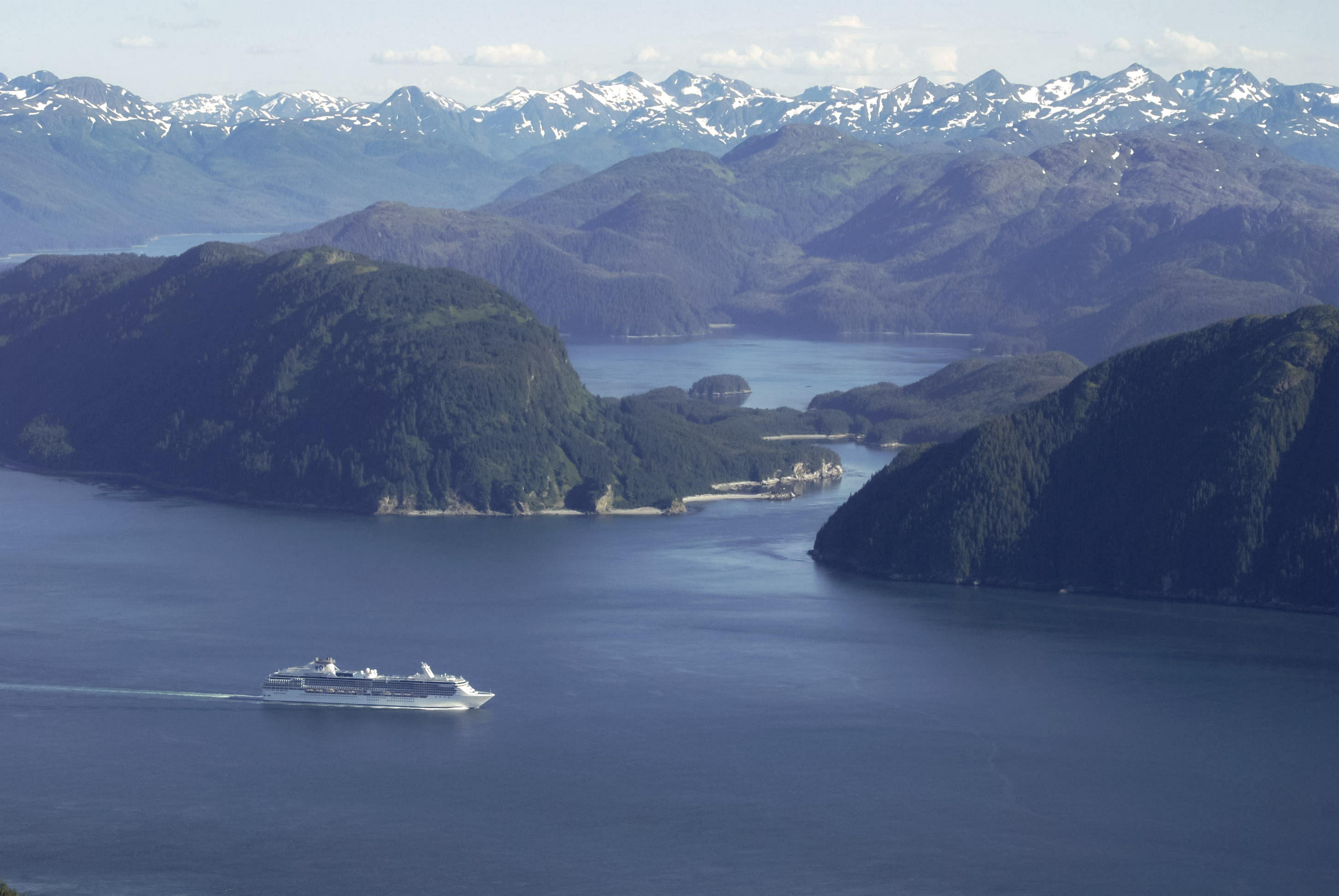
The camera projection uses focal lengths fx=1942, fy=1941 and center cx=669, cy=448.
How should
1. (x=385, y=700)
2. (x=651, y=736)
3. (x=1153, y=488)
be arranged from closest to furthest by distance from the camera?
(x=651, y=736) < (x=385, y=700) < (x=1153, y=488)

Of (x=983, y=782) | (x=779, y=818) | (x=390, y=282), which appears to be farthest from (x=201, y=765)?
(x=390, y=282)

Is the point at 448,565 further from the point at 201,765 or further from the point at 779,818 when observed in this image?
the point at 779,818

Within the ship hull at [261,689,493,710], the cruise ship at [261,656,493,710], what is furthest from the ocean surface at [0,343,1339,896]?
the cruise ship at [261,656,493,710]

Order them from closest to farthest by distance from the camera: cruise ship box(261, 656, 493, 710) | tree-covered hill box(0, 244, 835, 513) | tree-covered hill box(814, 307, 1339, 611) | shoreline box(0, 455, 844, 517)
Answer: cruise ship box(261, 656, 493, 710), tree-covered hill box(814, 307, 1339, 611), shoreline box(0, 455, 844, 517), tree-covered hill box(0, 244, 835, 513)

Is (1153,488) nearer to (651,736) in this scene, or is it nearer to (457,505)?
(651,736)

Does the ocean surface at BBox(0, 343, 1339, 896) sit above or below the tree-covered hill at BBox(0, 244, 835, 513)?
below

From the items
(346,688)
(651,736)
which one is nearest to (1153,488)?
(651,736)

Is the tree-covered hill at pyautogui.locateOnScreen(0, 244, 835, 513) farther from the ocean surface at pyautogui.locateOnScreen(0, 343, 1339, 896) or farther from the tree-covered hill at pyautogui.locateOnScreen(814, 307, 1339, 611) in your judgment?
the tree-covered hill at pyautogui.locateOnScreen(814, 307, 1339, 611)
